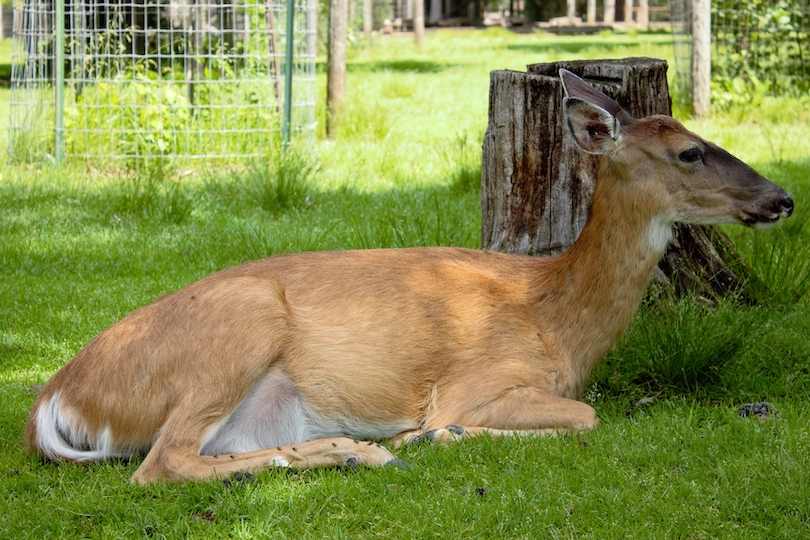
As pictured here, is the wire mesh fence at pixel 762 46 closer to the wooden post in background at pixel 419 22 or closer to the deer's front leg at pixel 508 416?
the deer's front leg at pixel 508 416

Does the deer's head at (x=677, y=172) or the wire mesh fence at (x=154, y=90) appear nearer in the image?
the deer's head at (x=677, y=172)

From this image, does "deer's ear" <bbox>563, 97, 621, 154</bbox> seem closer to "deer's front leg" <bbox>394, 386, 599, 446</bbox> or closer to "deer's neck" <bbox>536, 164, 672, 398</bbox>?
"deer's neck" <bbox>536, 164, 672, 398</bbox>

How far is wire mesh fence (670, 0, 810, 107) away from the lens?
41.3ft

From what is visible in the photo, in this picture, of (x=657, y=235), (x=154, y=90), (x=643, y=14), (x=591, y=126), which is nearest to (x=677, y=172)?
(x=657, y=235)

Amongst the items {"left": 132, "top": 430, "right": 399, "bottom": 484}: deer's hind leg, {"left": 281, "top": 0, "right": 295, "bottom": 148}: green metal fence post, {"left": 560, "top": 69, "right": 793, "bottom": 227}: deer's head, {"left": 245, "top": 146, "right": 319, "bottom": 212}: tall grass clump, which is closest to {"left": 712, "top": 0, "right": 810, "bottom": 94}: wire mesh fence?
{"left": 281, "top": 0, "right": 295, "bottom": 148}: green metal fence post

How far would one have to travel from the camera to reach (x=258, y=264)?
436 centimetres

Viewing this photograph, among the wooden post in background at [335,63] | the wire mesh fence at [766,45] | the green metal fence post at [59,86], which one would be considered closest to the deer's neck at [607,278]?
the green metal fence post at [59,86]

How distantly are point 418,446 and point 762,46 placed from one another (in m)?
10.3

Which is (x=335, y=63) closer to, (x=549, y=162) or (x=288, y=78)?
(x=288, y=78)

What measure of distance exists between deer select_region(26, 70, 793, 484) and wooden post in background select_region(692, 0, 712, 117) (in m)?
7.89

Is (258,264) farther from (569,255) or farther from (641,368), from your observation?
(641,368)

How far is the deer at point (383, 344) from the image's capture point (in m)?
3.87

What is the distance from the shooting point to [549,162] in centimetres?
527

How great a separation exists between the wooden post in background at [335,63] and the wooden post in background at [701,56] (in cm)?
394
